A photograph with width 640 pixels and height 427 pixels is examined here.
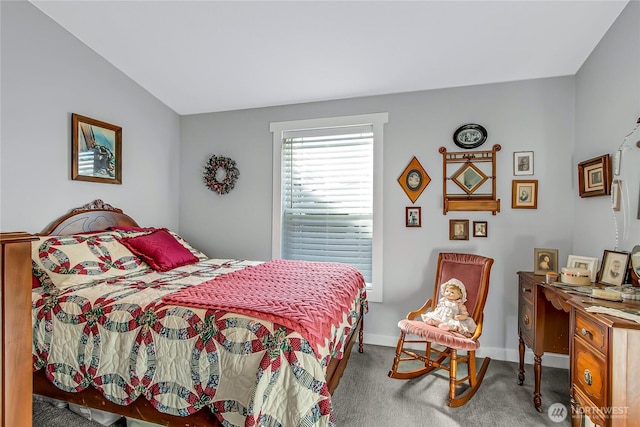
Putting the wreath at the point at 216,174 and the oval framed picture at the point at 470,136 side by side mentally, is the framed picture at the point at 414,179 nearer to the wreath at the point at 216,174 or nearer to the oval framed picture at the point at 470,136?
the oval framed picture at the point at 470,136

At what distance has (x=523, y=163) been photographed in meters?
2.72

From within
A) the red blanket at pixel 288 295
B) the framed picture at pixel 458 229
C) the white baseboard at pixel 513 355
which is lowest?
the white baseboard at pixel 513 355

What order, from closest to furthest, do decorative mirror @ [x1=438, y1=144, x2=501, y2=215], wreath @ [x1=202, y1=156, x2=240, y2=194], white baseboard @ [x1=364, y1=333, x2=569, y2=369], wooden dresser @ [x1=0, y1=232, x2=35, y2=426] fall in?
wooden dresser @ [x1=0, y1=232, x2=35, y2=426] < white baseboard @ [x1=364, y1=333, x2=569, y2=369] < decorative mirror @ [x1=438, y1=144, x2=501, y2=215] < wreath @ [x1=202, y1=156, x2=240, y2=194]

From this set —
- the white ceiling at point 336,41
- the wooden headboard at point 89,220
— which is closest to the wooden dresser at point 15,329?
the wooden headboard at point 89,220

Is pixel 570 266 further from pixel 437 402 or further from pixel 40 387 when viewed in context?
pixel 40 387

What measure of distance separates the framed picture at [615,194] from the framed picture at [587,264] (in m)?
0.36

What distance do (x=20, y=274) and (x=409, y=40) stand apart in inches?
104

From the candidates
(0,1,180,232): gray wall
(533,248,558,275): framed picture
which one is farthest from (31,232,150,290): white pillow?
(533,248,558,275): framed picture

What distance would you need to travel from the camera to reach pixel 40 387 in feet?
5.96

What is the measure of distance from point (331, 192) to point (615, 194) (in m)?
2.19

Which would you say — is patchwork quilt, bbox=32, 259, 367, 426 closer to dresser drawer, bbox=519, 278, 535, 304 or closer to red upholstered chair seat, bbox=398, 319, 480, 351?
red upholstered chair seat, bbox=398, 319, 480, 351

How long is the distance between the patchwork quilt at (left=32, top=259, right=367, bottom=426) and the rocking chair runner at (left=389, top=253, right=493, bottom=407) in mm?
687

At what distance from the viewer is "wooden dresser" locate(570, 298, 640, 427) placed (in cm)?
132

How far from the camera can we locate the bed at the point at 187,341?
135 cm
